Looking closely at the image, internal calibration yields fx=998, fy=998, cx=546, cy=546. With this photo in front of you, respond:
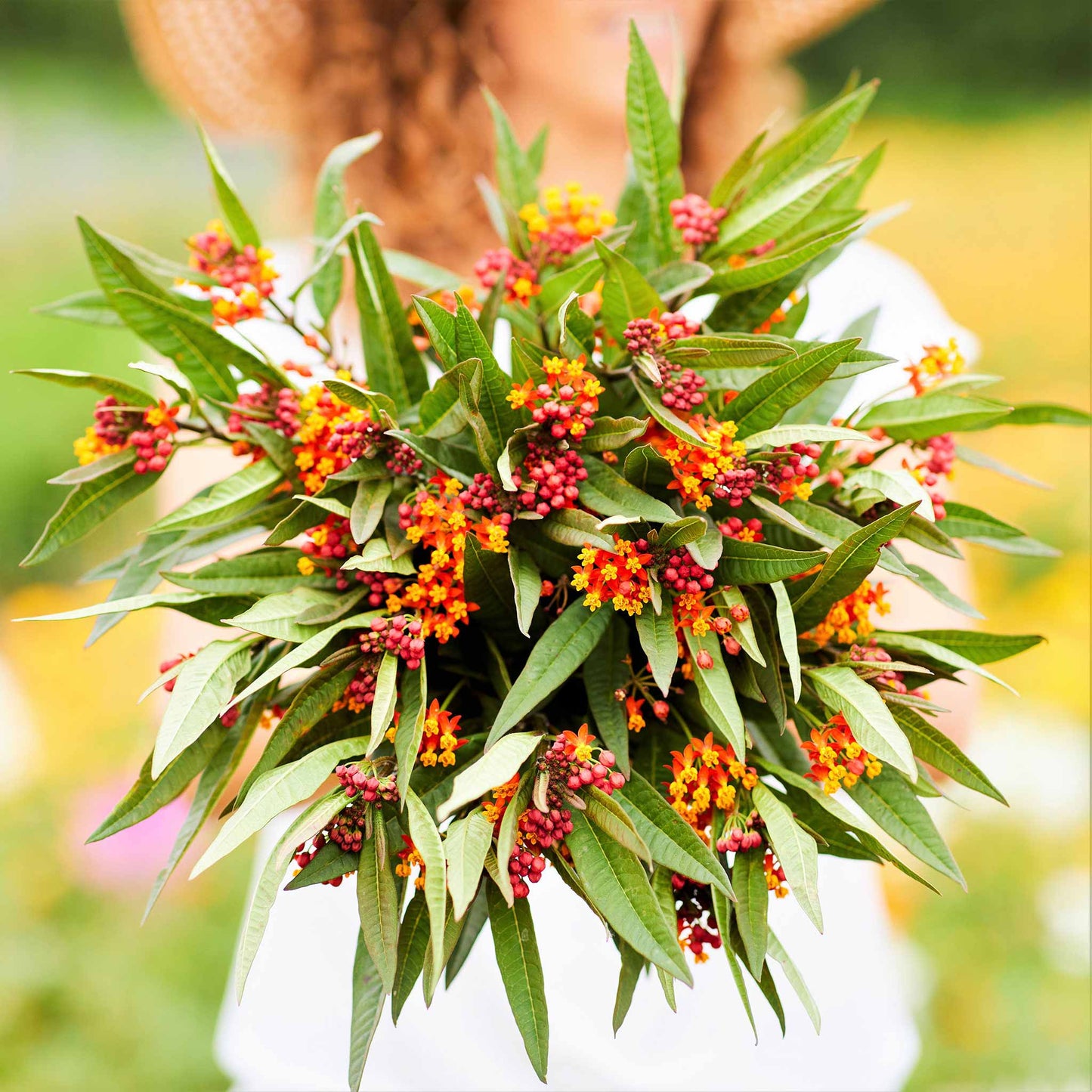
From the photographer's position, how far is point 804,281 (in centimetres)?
55

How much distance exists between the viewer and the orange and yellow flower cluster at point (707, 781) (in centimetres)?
45

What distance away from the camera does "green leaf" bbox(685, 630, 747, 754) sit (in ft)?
1.40

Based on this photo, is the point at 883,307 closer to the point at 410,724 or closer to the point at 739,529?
the point at 739,529

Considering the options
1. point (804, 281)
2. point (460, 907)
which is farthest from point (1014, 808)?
point (460, 907)

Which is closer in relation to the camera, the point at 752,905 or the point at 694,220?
the point at 752,905

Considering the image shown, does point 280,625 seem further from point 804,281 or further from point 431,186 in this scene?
point 431,186

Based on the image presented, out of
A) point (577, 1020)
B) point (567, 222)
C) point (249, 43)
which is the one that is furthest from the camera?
point (249, 43)

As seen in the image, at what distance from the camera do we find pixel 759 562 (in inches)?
17.0

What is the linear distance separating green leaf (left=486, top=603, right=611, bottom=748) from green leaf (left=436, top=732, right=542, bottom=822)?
1 centimetres

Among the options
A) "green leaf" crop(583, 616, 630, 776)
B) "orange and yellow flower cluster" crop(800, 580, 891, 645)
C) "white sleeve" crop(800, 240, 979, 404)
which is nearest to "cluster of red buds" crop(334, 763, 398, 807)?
"green leaf" crop(583, 616, 630, 776)

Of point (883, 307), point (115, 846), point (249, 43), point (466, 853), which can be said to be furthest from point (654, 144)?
point (115, 846)

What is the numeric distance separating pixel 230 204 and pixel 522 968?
1.42 ft

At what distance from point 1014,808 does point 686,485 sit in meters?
2.12

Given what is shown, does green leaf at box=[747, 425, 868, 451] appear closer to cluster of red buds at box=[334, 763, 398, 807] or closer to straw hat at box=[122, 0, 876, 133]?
cluster of red buds at box=[334, 763, 398, 807]
